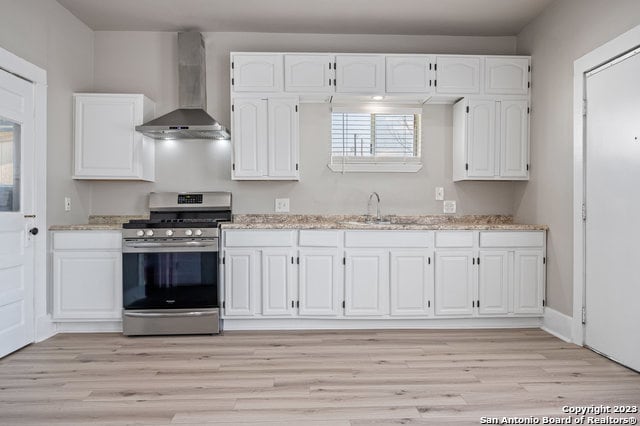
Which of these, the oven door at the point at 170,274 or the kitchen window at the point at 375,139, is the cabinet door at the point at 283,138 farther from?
the oven door at the point at 170,274

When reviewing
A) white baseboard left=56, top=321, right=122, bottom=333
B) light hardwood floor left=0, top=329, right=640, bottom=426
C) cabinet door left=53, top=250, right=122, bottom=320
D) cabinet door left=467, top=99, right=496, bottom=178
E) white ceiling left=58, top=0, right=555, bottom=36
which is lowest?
light hardwood floor left=0, top=329, right=640, bottom=426

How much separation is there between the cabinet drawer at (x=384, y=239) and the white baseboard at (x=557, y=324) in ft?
3.90

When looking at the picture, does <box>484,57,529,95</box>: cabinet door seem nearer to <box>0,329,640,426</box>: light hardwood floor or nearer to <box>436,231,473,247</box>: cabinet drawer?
<box>436,231,473,247</box>: cabinet drawer

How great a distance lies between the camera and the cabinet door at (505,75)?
371 centimetres

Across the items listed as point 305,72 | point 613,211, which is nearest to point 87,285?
point 305,72

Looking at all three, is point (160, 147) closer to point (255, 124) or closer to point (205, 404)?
point (255, 124)

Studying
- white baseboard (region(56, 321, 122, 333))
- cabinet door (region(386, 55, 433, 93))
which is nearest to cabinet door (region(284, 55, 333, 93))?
cabinet door (region(386, 55, 433, 93))

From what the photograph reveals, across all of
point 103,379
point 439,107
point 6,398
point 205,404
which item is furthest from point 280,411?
point 439,107

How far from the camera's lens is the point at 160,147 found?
400 cm

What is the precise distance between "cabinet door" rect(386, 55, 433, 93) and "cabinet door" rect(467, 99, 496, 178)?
47 centimetres

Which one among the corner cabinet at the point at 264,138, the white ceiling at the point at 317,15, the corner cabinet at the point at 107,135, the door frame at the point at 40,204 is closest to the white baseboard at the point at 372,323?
the corner cabinet at the point at 264,138

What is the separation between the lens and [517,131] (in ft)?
12.2

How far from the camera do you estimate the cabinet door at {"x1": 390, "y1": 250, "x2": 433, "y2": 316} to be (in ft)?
11.2

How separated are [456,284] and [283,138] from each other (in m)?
1.97
